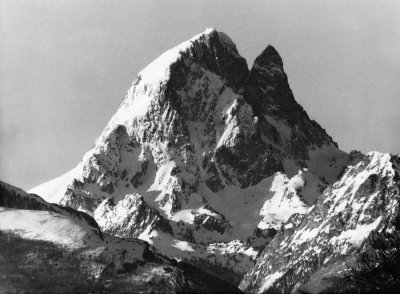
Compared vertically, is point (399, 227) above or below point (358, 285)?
above

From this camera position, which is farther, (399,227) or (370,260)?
(399,227)

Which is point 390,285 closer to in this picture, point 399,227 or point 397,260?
point 397,260

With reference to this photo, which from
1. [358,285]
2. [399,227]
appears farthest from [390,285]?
[399,227]

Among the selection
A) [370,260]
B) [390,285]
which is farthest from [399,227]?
[390,285]

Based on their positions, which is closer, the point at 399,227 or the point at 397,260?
the point at 397,260

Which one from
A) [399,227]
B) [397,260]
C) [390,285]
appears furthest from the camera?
[399,227]

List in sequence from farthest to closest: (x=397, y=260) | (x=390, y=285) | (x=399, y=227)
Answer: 1. (x=399, y=227)
2. (x=397, y=260)
3. (x=390, y=285)

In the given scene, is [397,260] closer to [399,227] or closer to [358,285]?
[358,285]

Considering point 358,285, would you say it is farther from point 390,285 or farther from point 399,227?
point 399,227
